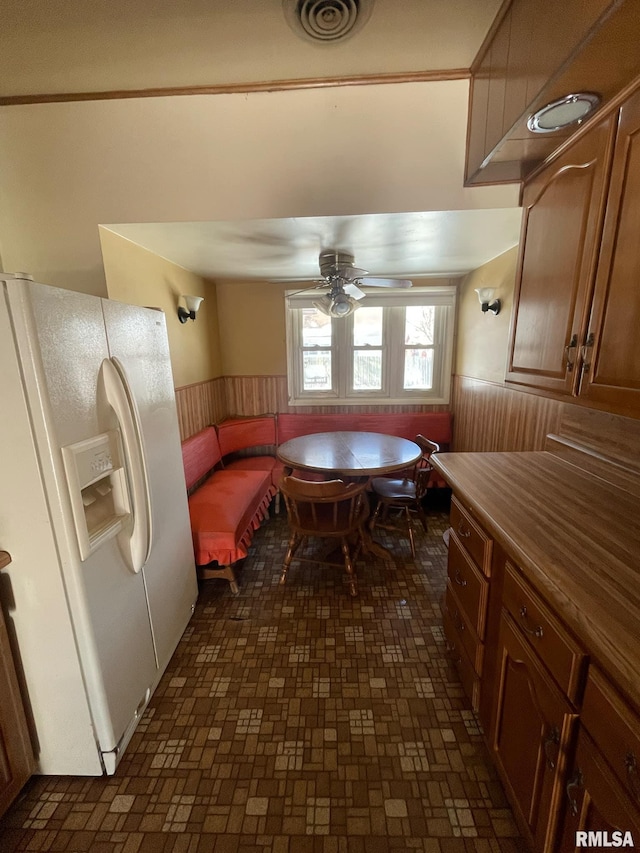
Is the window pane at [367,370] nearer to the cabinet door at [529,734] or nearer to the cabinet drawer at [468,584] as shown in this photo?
the cabinet drawer at [468,584]

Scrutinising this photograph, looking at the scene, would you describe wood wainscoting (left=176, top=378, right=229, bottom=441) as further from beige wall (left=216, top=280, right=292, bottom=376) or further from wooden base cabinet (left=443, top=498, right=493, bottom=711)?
wooden base cabinet (left=443, top=498, right=493, bottom=711)

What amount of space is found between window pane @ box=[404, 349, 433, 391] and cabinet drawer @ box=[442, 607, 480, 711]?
2681mm

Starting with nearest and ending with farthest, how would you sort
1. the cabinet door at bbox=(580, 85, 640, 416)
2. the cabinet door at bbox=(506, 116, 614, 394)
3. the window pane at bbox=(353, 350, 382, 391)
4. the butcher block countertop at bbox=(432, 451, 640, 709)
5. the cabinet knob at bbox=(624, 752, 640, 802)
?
the cabinet knob at bbox=(624, 752, 640, 802)
the butcher block countertop at bbox=(432, 451, 640, 709)
the cabinet door at bbox=(580, 85, 640, 416)
the cabinet door at bbox=(506, 116, 614, 394)
the window pane at bbox=(353, 350, 382, 391)

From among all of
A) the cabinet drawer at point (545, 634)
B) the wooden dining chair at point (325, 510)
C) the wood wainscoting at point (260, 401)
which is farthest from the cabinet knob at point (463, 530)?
the wood wainscoting at point (260, 401)


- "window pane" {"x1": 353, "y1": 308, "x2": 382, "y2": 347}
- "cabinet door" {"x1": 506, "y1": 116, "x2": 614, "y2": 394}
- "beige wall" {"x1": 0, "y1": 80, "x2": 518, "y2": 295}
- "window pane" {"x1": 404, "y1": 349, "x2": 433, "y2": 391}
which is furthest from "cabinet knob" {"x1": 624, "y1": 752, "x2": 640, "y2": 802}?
"window pane" {"x1": 353, "y1": 308, "x2": 382, "y2": 347}

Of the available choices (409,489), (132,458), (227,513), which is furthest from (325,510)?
(132,458)

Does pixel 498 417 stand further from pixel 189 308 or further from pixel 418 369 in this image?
pixel 189 308

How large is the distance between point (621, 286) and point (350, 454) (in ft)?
6.01

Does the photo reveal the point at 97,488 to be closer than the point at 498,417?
Yes

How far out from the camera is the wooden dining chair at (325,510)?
206cm

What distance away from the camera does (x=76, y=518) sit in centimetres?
111

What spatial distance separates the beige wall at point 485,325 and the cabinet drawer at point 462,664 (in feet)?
6.07

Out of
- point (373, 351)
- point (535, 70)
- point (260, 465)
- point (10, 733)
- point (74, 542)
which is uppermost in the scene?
point (535, 70)

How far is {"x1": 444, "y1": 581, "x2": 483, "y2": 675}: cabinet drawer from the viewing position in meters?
1.33
